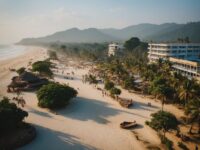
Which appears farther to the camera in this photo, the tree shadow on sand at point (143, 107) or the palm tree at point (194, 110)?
the tree shadow on sand at point (143, 107)

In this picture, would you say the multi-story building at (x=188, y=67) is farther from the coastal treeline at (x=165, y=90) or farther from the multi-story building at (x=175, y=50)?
the multi-story building at (x=175, y=50)

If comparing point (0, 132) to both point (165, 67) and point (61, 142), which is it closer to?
point (61, 142)

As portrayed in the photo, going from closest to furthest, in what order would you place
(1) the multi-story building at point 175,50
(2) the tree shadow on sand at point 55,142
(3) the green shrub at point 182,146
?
(2) the tree shadow on sand at point 55,142
(3) the green shrub at point 182,146
(1) the multi-story building at point 175,50

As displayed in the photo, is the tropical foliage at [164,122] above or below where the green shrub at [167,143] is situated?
above

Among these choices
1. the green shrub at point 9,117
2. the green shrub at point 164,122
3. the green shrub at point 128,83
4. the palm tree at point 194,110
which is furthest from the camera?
the green shrub at point 128,83

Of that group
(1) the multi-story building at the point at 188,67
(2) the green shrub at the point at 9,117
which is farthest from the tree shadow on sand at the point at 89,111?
(1) the multi-story building at the point at 188,67

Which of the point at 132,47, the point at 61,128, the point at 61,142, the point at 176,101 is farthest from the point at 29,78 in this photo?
the point at 132,47

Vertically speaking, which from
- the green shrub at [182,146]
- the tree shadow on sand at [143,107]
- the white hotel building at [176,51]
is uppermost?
the white hotel building at [176,51]
